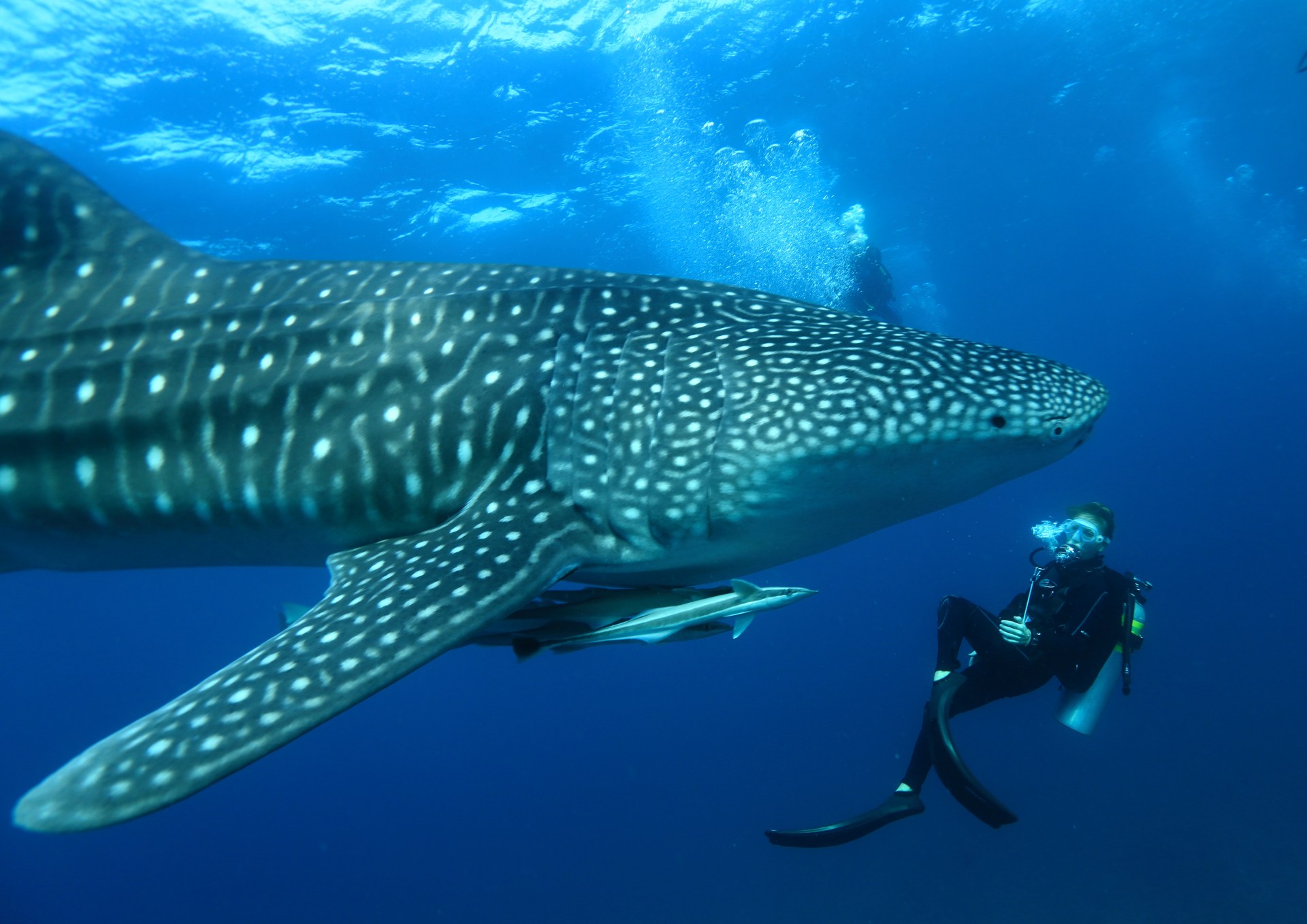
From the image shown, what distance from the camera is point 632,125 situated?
23.1m

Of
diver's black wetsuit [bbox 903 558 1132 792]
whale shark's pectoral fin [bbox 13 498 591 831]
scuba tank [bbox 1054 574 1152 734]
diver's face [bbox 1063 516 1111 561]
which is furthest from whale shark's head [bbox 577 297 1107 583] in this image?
scuba tank [bbox 1054 574 1152 734]

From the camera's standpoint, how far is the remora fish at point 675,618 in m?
2.87

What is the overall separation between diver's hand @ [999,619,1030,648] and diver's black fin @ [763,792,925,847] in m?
1.85

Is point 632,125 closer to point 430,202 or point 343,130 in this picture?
point 430,202

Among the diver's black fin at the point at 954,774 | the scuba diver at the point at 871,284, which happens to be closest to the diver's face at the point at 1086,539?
the diver's black fin at the point at 954,774

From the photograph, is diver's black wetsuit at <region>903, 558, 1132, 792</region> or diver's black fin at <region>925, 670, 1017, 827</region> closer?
diver's black fin at <region>925, 670, 1017, 827</region>

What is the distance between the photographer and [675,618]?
293 centimetres

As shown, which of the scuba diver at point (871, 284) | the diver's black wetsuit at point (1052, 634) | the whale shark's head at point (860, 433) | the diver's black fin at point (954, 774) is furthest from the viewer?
the scuba diver at point (871, 284)

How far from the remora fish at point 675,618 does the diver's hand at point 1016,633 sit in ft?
15.4

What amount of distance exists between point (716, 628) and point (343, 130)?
21544 mm

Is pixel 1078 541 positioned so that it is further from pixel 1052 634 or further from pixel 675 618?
pixel 675 618

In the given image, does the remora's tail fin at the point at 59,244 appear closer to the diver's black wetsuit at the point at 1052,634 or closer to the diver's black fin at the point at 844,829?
the diver's black fin at the point at 844,829

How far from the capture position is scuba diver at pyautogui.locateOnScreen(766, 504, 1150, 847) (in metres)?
6.63

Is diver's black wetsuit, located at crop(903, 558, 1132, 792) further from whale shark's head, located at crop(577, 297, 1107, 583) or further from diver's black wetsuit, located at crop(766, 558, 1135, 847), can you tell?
whale shark's head, located at crop(577, 297, 1107, 583)
